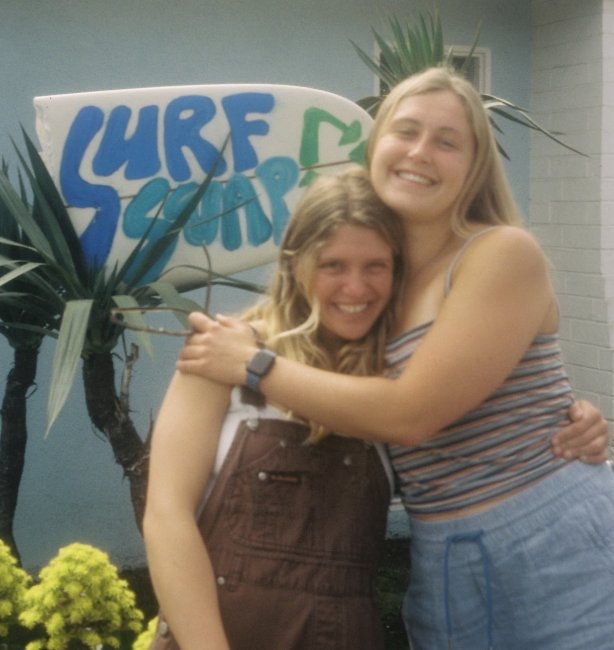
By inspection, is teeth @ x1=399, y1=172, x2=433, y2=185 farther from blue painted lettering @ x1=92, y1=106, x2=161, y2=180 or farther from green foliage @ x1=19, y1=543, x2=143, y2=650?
green foliage @ x1=19, y1=543, x2=143, y2=650

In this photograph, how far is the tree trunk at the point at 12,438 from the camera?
14.8 feet

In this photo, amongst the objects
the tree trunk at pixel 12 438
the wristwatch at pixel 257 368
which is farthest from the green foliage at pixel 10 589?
the wristwatch at pixel 257 368

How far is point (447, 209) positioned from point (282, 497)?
665 millimetres

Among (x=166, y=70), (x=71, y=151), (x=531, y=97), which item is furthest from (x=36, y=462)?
(x=531, y=97)

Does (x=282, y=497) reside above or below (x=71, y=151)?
below

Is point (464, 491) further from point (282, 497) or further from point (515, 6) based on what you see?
point (515, 6)

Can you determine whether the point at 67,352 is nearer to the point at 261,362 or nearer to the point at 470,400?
the point at 261,362

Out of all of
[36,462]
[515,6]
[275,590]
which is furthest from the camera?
[515,6]

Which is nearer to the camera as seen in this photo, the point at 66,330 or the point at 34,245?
the point at 66,330

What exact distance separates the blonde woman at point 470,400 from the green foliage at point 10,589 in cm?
187

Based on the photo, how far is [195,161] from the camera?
147 inches

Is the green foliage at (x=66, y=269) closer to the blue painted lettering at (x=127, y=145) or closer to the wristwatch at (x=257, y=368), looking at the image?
the blue painted lettering at (x=127, y=145)

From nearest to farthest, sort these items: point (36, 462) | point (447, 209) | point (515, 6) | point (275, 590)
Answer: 1. point (275, 590)
2. point (447, 209)
3. point (36, 462)
4. point (515, 6)

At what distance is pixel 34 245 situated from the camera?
12.2 feet
